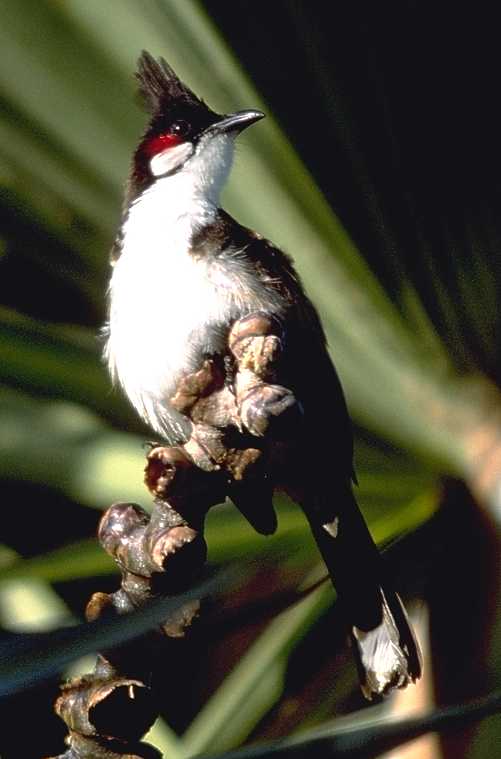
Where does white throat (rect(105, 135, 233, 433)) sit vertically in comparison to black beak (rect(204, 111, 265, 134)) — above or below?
below

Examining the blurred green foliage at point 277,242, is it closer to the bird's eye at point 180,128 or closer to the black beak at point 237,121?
the black beak at point 237,121

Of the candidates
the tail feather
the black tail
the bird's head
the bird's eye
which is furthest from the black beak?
the tail feather

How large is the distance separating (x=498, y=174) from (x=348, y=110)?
240mm

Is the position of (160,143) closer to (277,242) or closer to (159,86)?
(159,86)

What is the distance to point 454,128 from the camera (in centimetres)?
174

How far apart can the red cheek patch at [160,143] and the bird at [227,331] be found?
2.9 inches

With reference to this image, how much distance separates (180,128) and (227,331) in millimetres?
650

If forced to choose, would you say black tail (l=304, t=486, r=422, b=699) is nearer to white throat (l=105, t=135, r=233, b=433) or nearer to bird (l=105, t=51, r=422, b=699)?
bird (l=105, t=51, r=422, b=699)

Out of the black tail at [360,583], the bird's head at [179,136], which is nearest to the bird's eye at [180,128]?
the bird's head at [179,136]

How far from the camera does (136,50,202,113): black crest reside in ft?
6.33

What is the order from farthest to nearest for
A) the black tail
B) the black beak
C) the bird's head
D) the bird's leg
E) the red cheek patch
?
the red cheek patch → the bird's head → the black beak → the black tail → the bird's leg

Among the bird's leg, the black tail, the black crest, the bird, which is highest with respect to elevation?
the bird's leg

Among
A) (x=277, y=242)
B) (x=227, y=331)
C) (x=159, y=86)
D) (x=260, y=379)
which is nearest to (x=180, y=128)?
(x=159, y=86)

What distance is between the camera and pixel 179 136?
232 centimetres
